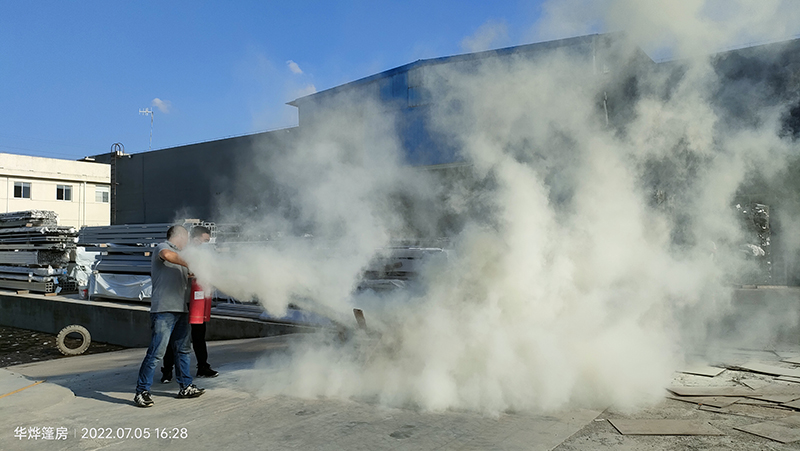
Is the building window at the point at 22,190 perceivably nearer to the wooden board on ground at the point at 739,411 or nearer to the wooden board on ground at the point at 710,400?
the wooden board on ground at the point at 710,400

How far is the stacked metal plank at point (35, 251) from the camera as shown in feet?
49.8

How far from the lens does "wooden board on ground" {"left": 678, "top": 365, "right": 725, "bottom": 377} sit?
20.5 feet

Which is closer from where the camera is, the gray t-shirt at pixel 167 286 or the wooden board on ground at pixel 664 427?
the wooden board on ground at pixel 664 427

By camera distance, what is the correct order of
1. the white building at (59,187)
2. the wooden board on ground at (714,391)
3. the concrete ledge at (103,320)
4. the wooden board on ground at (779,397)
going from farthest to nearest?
the white building at (59,187), the concrete ledge at (103,320), the wooden board on ground at (714,391), the wooden board on ground at (779,397)

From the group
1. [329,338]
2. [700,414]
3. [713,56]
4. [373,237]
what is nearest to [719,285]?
[713,56]

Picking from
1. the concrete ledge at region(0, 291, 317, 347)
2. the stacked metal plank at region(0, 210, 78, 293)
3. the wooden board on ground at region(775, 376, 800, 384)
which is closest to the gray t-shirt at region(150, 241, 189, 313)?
the concrete ledge at region(0, 291, 317, 347)

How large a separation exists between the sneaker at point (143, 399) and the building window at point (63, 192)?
38.6 meters

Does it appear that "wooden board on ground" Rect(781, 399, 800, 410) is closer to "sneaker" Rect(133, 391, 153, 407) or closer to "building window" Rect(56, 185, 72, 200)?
"sneaker" Rect(133, 391, 153, 407)

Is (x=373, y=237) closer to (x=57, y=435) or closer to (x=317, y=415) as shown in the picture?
(x=317, y=415)

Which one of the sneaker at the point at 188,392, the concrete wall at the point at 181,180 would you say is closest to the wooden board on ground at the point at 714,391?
the sneaker at the point at 188,392

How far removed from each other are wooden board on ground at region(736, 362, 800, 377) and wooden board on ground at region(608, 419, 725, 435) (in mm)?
2650

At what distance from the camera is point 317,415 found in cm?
466

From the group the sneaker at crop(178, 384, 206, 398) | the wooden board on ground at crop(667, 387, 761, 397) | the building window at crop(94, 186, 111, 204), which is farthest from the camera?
the building window at crop(94, 186, 111, 204)

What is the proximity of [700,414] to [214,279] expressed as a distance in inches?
195
